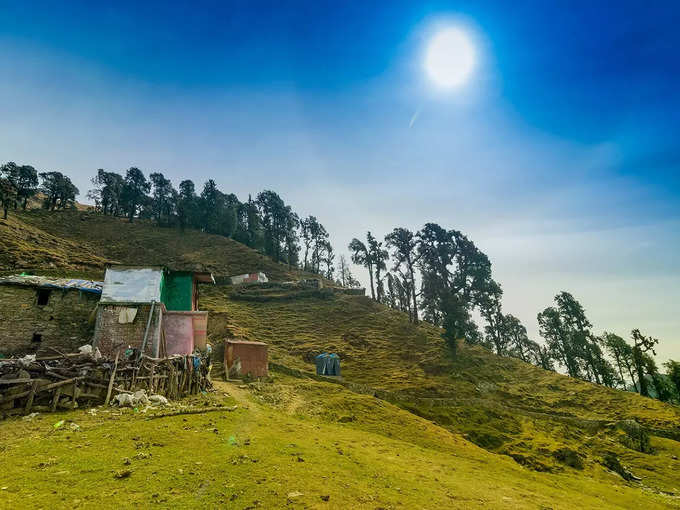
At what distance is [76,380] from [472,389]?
34542 mm

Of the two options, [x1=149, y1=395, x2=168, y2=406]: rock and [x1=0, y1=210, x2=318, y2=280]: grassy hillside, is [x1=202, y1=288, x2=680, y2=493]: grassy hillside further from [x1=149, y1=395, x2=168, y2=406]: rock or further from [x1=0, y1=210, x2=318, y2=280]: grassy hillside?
[x1=149, y1=395, x2=168, y2=406]: rock

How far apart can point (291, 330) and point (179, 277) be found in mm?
23610

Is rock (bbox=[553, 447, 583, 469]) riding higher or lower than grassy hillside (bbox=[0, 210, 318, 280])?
lower

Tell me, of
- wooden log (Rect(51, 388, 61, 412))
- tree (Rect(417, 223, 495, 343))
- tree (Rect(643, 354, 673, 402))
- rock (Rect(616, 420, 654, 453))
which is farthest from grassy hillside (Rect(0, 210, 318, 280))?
tree (Rect(643, 354, 673, 402))

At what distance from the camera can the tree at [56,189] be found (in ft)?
268

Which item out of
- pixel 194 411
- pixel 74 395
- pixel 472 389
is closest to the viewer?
pixel 74 395

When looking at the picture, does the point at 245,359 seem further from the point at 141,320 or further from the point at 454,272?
the point at 454,272

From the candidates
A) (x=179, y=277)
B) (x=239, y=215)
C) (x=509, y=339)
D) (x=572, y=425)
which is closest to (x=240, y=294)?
(x=179, y=277)

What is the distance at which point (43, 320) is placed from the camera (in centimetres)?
2114

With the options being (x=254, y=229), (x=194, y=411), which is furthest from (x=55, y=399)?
(x=254, y=229)

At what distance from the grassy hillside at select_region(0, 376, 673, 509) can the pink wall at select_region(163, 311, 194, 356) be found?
7.26m

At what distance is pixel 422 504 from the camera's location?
8266mm

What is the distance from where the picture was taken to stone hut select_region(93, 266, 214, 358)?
67.8 feet

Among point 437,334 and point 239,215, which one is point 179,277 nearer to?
point 437,334
